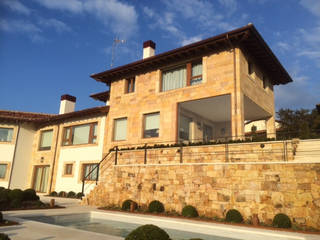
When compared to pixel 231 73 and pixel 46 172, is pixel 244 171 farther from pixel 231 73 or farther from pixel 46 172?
pixel 46 172

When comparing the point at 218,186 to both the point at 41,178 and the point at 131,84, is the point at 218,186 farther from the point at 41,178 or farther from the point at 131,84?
the point at 41,178

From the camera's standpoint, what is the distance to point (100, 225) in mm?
11633

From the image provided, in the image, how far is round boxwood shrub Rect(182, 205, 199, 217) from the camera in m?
13.2

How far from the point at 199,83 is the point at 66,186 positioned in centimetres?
1543

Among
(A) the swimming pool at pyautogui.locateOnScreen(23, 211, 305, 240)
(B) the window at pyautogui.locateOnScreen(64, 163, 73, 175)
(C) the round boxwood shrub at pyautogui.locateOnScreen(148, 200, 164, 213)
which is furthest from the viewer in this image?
(B) the window at pyautogui.locateOnScreen(64, 163, 73, 175)

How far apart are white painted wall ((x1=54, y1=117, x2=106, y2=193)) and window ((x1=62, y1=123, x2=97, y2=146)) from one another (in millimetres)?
686

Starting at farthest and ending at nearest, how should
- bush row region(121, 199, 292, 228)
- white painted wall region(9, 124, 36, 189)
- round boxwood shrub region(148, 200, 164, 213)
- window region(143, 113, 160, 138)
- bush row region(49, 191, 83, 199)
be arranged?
white painted wall region(9, 124, 36, 189)
bush row region(49, 191, 83, 199)
window region(143, 113, 160, 138)
round boxwood shrub region(148, 200, 164, 213)
bush row region(121, 199, 292, 228)

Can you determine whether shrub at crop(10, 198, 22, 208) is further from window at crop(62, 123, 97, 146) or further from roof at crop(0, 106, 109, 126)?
roof at crop(0, 106, 109, 126)

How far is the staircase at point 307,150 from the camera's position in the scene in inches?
497

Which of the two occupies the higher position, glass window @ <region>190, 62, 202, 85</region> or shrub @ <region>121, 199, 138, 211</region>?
glass window @ <region>190, 62, 202, 85</region>

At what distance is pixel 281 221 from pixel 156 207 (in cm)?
622

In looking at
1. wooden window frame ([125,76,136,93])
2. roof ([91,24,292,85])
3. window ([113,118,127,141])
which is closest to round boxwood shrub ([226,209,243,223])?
roof ([91,24,292,85])

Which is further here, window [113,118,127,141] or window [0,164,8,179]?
window [0,164,8,179]

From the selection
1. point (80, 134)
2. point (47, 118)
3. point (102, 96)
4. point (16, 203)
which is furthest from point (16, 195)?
point (102, 96)
